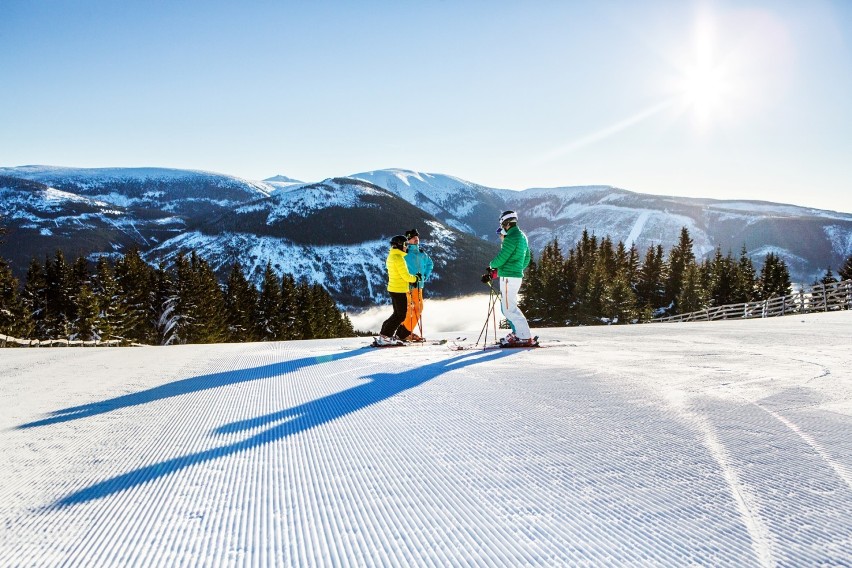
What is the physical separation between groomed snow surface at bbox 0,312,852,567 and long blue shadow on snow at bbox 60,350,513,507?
0.02 m

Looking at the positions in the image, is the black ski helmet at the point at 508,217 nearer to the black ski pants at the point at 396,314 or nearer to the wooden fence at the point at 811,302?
the black ski pants at the point at 396,314

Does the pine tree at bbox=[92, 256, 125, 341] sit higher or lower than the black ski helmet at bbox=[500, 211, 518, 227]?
lower

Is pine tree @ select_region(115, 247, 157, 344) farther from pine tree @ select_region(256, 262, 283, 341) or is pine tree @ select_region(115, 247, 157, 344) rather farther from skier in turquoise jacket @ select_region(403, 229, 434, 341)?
skier in turquoise jacket @ select_region(403, 229, 434, 341)

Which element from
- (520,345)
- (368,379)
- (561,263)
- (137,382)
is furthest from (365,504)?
(561,263)

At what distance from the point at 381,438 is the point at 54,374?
500 cm

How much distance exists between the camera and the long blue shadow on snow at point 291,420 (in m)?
2.26

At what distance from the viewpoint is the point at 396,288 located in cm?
876

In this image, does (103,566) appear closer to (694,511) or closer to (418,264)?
(694,511)

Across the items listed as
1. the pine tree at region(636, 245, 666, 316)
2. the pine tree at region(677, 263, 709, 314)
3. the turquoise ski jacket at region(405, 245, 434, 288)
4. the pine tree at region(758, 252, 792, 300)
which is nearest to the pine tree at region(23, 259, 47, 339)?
the turquoise ski jacket at region(405, 245, 434, 288)

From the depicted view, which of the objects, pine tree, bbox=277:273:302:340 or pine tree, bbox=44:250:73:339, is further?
pine tree, bbox=277:273:302:340

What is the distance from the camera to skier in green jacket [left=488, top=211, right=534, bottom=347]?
25.3ft

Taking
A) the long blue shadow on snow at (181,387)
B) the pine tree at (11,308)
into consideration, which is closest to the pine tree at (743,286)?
the long blue shadow on snow at (181,387)

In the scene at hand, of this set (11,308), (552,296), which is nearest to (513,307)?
(11,308)

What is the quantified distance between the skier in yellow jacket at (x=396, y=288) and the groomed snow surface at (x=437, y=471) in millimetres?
3889
